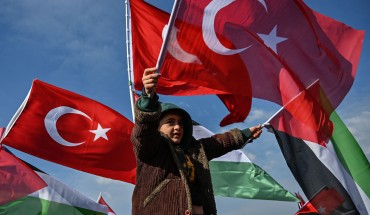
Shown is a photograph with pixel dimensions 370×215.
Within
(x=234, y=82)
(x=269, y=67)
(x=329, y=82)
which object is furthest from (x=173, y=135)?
(x=329, y=82)

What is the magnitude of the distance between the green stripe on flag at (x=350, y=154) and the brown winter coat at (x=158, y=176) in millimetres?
1841

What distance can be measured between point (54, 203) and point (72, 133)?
1208 millimetres

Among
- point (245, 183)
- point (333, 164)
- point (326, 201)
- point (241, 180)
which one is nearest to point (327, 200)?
point (326, 201)

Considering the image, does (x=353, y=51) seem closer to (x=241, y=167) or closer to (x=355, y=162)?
(x=355, y=162)

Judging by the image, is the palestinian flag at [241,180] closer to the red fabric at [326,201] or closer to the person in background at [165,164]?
the red fabric at [326,201]

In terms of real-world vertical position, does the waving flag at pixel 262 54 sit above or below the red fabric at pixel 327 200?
above

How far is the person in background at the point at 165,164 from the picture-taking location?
2.89 metres

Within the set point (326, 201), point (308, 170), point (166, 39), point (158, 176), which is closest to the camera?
point (166, 39)

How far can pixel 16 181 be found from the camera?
6.66 metres

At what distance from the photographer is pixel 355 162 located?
4543 millimetres

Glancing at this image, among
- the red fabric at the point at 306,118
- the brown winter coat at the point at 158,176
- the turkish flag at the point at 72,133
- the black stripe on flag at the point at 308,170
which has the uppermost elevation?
the turkish flag at the point at 72,133

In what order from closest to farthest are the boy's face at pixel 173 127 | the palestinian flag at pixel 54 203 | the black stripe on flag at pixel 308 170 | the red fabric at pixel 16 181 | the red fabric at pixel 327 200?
the boy's face at pixel 173 127
the red fabric at pixel 327 200
the black stripe on flag at pixel 308 170
the red fabric at pixel 16 181
the palestinian flag at pixel 54 203

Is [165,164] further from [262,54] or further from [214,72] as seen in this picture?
[262,54]

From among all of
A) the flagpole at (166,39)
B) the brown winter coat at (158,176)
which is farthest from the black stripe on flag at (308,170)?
the flagpole at (166,39)
